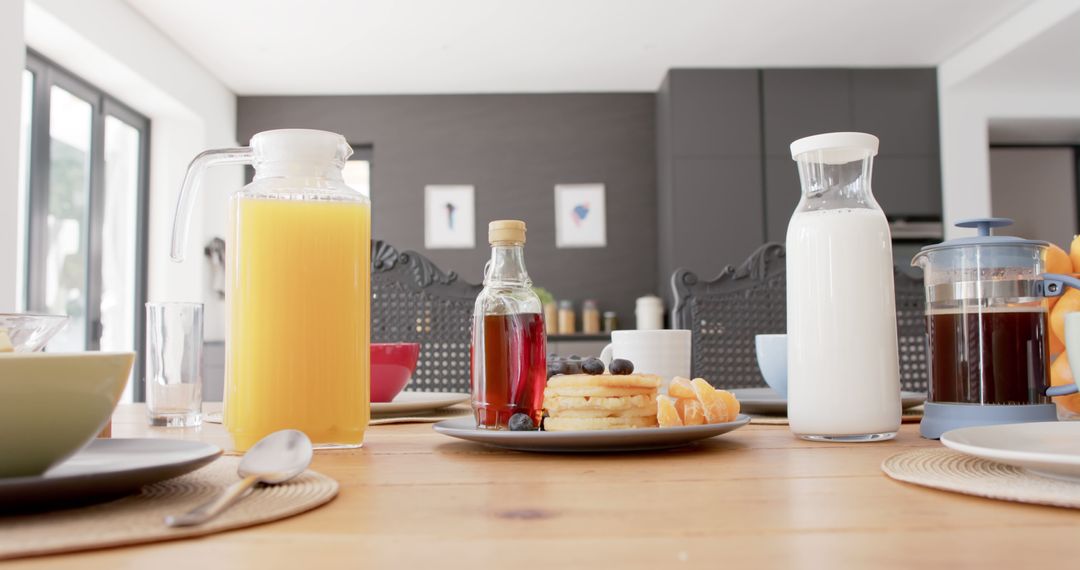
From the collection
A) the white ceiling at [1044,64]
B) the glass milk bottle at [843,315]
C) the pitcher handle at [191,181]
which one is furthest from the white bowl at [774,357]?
the white ceiling at [1044,64]

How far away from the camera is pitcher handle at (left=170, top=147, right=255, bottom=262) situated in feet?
2.55

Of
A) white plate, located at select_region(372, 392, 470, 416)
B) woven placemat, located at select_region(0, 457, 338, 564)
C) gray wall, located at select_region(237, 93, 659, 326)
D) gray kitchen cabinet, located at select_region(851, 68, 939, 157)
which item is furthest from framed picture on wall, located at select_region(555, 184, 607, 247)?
woven placemat, located at select_region(0, 457, 338, 564)

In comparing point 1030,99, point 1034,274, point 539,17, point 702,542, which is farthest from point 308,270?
point 1030,99

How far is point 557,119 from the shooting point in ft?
17.6

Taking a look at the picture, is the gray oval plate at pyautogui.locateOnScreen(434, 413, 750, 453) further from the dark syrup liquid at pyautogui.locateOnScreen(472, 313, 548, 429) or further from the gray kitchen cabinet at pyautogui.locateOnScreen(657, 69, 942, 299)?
the gray kitchen cabinet at pyautogui.locateOnScreen(657, 69, 942, 299)

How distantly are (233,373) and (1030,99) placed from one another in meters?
5.45

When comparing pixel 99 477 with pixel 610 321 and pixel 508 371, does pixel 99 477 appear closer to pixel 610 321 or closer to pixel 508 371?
pixel 508 371

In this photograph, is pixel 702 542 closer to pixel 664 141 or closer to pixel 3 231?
pixel 3 231

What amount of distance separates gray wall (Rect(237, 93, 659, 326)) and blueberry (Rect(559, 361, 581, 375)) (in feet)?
14.6

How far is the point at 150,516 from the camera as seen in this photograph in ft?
1.41

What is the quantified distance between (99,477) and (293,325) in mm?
304

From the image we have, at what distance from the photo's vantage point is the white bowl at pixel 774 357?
106cm

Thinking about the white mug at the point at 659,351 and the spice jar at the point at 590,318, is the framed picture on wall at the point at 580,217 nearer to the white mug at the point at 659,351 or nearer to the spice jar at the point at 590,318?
the spice jar at the point at 590,318

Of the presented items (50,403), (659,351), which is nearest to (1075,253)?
(659,351)
